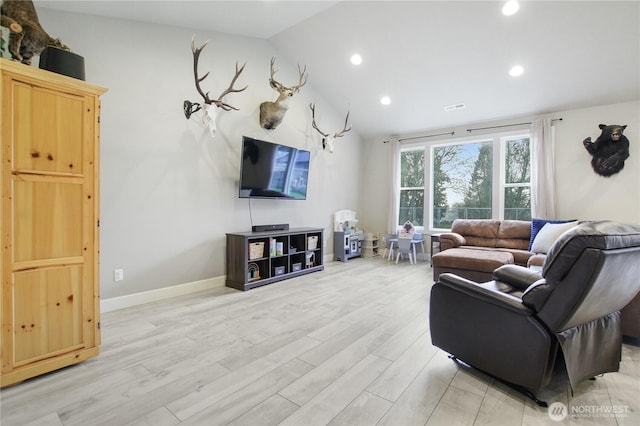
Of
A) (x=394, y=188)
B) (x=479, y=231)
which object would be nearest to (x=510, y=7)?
(x=479, y=231)

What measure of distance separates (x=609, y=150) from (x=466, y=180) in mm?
2014

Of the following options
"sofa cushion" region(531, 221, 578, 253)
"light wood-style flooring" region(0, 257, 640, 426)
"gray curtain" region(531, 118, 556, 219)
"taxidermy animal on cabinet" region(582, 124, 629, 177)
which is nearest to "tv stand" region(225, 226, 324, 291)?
"light wood-style flooring" region(0, 257, 640, 426)

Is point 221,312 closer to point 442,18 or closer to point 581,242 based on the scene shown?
point 581,242

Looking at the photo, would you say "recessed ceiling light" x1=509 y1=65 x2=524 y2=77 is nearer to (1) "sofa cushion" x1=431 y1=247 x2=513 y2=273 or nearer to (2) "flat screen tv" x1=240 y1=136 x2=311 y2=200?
(1) "sofa cushion" x1=431 y1=247 x2=513 y2=273

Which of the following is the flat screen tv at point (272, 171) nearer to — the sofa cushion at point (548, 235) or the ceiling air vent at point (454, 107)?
the ceiling air vent at point (454, 107)

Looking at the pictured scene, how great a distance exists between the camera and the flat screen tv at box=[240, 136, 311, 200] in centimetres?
405

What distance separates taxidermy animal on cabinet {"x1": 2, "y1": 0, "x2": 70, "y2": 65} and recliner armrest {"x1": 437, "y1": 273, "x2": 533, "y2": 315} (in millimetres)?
2992

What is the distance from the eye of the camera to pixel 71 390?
67.9 inches

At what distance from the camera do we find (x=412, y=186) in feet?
21.3

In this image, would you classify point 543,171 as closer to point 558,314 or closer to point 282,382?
point 558,314

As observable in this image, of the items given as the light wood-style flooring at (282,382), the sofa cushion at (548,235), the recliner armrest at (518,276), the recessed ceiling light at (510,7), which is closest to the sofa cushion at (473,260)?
the sofa cushion at (548,235)

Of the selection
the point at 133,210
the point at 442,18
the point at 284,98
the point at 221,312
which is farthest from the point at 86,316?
the point at 442,18

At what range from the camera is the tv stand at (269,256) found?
12.6ft

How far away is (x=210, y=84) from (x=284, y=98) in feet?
3.27
